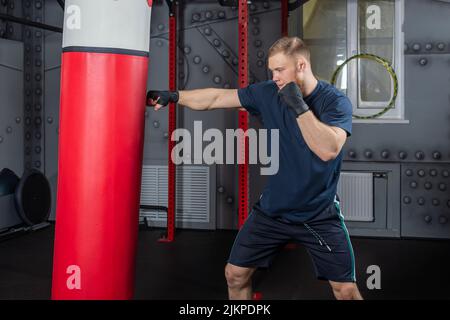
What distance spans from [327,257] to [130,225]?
81 centimetres

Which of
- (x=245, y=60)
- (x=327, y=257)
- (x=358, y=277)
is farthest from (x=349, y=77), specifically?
(x=327, y=257)

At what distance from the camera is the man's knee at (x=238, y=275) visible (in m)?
2.35

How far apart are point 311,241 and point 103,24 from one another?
118 centimetres

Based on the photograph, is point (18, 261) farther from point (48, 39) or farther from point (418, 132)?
point (418, 132)

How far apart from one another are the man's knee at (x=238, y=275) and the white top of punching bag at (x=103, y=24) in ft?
3.30

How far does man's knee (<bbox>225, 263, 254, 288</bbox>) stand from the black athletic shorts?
0.9 inches

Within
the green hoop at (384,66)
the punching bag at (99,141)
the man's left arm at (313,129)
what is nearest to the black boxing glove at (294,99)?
the man's left arm at (313,129)

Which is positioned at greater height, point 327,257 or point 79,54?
point 79,54

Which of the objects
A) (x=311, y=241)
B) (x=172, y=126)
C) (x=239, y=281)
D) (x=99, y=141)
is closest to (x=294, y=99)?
(x=311, y=241)

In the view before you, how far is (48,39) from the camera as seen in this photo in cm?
494

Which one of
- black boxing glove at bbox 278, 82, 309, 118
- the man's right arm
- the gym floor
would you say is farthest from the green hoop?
black boxing glove at bbox 278, 82, 309, 118

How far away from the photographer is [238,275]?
93.0 inches

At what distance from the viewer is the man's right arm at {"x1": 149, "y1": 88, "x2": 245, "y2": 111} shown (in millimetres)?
2545

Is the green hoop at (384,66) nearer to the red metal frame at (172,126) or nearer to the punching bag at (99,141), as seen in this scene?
the red metal frame at (172,126)
